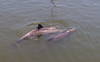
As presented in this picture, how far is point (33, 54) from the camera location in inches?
293

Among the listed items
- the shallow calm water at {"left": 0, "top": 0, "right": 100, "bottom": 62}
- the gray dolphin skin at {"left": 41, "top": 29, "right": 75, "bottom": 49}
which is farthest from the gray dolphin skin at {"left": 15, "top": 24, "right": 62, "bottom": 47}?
the gray dolphin skin at {"left": 41, "top": 29, "right": 75, "bottom": 49}

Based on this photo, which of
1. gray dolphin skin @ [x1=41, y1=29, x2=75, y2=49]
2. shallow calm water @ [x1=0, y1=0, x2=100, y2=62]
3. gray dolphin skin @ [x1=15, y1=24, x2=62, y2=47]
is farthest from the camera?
gray dolphin skin @ [x1=15, y1=24, x2=62, y2=47]

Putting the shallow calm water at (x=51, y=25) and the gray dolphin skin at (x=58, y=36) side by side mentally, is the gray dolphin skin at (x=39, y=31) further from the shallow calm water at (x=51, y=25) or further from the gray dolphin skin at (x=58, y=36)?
the gray dolphin skin at (x=58, y=36)

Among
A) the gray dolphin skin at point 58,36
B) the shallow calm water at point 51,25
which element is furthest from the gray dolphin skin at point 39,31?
the gray dolphin skin at point 58,36

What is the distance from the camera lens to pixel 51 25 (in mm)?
10266

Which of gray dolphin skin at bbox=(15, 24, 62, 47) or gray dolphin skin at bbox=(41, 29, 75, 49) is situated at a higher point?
gray dolphin skin at bbox=(15, 24, 62, 47)

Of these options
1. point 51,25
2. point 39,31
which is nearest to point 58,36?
point 39,31

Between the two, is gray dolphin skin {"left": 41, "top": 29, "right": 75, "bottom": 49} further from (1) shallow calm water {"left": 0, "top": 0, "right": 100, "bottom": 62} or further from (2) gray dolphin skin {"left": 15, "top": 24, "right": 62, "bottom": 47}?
(2) gray dolphin skin {"left": 15, "top": 24, "right": 62, "bottom": 47}

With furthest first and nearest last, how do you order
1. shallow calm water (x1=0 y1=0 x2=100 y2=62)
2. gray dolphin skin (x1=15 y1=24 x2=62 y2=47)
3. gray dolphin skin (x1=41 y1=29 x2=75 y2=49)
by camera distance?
gray dolphin skin (x1=15 y1=24 x2=62 y2=47) < gray dolphin skin (x1=41 y1=29 x2=75 y2=49) < shallow calm water (x1=0 y1=0 x2=100 y2=62)

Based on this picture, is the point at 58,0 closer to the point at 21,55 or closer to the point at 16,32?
the point at 16,32

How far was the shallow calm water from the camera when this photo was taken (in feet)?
24.2

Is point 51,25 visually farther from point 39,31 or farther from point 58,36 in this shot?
point 58,36

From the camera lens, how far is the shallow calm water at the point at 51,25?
738cm

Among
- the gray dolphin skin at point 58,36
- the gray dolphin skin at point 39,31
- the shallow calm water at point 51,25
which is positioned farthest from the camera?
the gray dolphin skin at point 39,31
